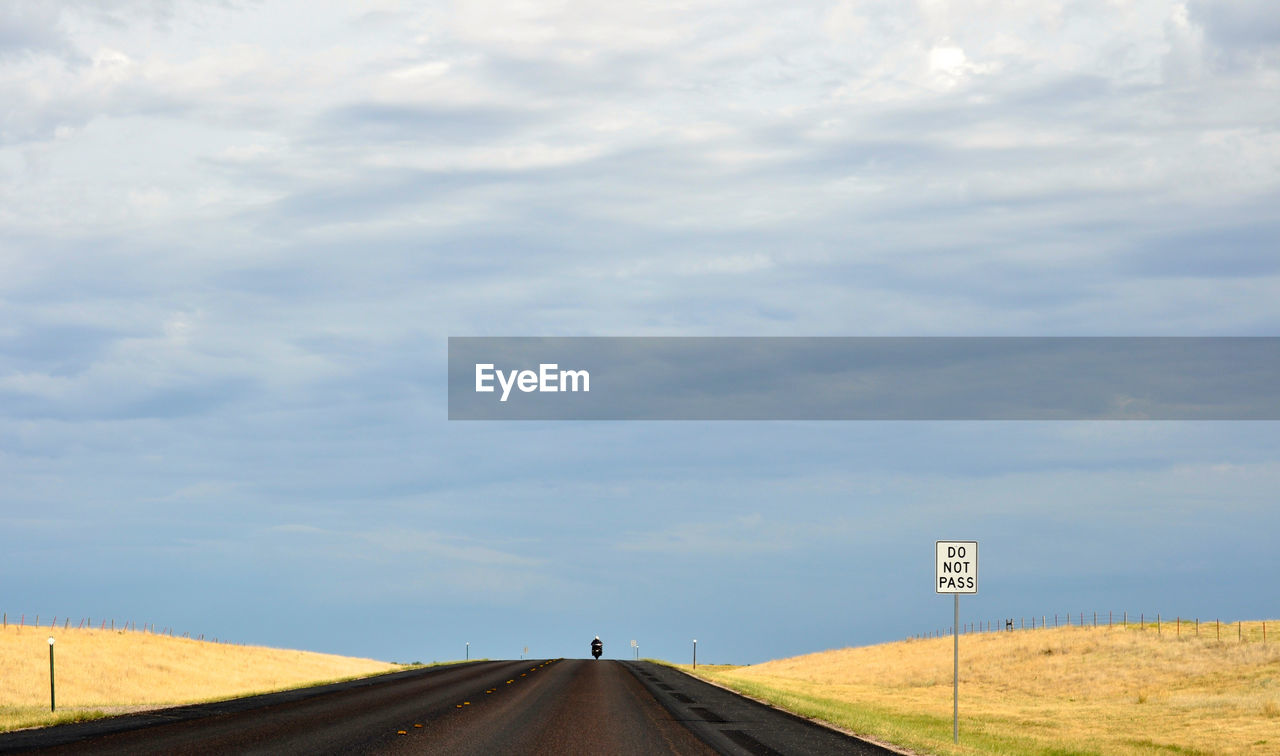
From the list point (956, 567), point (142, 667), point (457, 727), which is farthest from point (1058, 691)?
point (457, 727)

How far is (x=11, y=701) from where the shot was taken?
4422 cm

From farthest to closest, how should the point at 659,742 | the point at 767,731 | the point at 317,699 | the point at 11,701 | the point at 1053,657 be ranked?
1. the point at 1053,657
2. the point at 11,701
3. the point at 317,699
4. the point at 767,731
5. the point at 659,742

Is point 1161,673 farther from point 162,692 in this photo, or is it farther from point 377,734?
point 377,734

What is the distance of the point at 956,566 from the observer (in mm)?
25047

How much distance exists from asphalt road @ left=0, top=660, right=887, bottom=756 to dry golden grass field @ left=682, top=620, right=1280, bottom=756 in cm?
266

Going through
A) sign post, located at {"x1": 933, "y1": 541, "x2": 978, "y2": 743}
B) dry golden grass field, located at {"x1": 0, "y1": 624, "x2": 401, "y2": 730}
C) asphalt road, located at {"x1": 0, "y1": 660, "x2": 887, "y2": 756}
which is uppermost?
sign post, located at {"x1": 933, "y1": 541, "x2": 978, "y2": 743}

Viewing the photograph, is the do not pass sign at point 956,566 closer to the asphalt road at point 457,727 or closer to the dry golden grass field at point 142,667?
the asphalt road at point 457,727

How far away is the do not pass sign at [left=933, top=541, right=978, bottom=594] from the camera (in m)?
24.9

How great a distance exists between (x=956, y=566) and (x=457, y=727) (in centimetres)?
1085

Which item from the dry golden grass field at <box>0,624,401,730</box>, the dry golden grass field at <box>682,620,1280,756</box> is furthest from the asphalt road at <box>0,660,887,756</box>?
the dry golden grass field at <box>0,624,401,730</box>

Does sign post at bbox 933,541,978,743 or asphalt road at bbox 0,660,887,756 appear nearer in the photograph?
asphalt road at bbox 0,660,887,756

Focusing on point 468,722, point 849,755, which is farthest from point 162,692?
point 849,755

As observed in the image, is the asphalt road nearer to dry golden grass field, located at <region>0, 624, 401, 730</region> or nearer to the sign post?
the sign post

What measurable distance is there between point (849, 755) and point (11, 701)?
120ft
